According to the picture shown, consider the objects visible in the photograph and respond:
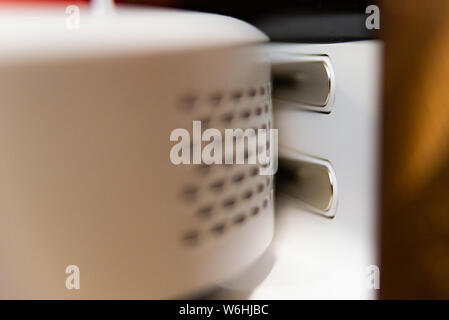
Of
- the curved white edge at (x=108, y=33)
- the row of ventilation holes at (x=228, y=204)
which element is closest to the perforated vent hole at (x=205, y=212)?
the row of ventilation holes at (x=228, y=204)

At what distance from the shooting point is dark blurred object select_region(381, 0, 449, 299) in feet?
1.49

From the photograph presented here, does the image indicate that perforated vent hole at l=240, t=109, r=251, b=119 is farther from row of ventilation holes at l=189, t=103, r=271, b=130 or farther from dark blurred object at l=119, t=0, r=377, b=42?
dark blurred object at l=119, t=0, r=377, b=42

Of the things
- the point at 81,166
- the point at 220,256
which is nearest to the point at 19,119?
the point at 81,166

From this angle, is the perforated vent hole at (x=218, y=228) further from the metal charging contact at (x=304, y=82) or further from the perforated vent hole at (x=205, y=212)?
the metal charging contact at (x=304, y=82)

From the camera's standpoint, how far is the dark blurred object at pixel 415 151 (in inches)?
17.9

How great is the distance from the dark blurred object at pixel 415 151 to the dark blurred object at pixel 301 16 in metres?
0.03

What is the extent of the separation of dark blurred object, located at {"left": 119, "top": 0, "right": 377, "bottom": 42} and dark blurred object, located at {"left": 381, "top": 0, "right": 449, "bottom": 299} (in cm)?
3

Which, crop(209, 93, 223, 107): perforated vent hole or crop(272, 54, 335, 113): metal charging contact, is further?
crop(272, 54, 335, 113): metal charging contact

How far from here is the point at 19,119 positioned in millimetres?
331

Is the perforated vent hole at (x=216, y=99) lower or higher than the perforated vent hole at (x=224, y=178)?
higher

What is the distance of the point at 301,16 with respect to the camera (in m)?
0.50

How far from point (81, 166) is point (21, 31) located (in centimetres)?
10

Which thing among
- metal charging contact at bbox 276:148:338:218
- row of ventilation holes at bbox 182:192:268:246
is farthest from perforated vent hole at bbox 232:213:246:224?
metal charging contact at bbox 276:148:338:218

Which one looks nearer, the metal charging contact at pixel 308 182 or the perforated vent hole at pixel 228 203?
the perforated vent hole at pixel 228 203
